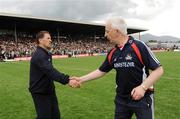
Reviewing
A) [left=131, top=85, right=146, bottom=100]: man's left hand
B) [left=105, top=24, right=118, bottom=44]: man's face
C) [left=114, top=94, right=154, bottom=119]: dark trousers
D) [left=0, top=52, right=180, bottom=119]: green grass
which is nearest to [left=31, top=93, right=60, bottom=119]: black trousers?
[left=114, top=94, right=154, bottom=119]: dark trousers

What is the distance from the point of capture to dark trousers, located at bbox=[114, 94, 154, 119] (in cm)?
523

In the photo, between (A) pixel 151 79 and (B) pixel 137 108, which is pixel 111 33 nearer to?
(A) pixel 151 79

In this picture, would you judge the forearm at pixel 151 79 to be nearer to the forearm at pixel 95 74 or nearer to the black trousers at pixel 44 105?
the forearm at pixel 95 74

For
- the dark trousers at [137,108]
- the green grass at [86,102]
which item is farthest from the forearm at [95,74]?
the green grass at [86,102]

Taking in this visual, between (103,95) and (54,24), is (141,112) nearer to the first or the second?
(103,95)

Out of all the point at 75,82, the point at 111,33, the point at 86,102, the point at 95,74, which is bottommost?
the point at 86,102

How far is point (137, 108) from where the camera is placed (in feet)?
17.3

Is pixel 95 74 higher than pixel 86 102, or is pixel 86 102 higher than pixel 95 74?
pixel 95 74

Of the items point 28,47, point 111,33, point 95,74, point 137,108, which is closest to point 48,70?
point 95,74

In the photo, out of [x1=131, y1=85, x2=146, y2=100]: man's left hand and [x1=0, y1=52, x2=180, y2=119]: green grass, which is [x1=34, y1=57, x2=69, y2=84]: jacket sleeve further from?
[x1=0, y1=52, x2=180, y2=119]: green grass

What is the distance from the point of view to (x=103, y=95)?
520 inches

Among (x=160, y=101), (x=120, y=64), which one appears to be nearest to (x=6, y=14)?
(x=160, y=101)

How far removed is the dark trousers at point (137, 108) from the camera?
523 centimetres

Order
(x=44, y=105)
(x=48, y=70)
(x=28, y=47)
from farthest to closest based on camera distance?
(x=28, y=47), (x=44, y=105), (x=48, y=70)
